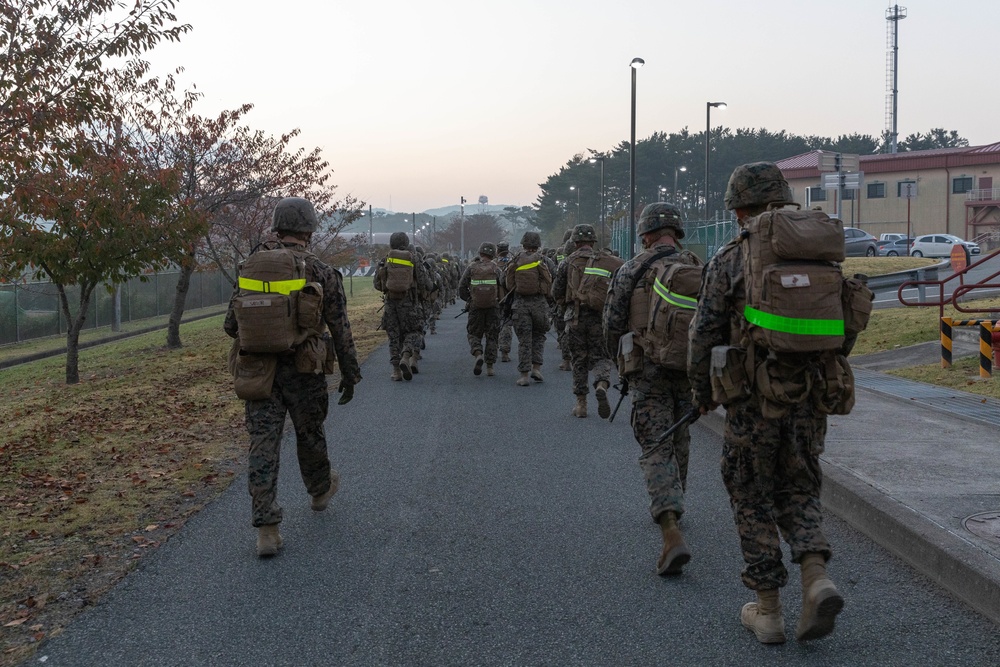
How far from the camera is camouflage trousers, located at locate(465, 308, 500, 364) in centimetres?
1404

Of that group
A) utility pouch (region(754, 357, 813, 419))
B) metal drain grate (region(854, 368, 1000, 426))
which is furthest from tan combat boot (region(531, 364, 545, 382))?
utility pouch (region(754, 357, 813, 419))

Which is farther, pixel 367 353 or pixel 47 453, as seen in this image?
pixel 367 353

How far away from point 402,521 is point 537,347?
7439 millimetres

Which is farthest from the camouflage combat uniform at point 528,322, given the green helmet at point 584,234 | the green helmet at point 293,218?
the green helmet at point 293,218

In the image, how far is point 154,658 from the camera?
3.93 meters

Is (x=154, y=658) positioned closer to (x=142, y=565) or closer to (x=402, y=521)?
(x=142, y=565)

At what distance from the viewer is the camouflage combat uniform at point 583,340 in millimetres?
9859

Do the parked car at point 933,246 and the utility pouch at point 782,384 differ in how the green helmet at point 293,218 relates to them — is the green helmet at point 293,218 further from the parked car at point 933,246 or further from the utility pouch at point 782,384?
the parked car at point 933,246

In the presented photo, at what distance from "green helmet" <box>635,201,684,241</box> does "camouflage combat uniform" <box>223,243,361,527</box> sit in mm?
1804

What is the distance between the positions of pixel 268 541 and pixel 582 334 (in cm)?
519

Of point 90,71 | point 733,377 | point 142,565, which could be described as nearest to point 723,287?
point 733,377

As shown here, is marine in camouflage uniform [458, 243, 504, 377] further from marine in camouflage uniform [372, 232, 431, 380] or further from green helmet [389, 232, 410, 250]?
green helmet [389, 232, 410, 250]

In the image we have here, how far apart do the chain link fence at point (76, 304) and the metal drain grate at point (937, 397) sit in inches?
528

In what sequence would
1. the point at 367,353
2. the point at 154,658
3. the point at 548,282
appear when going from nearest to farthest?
the point at 154,658
the point at 548,282
the point at 367,353
